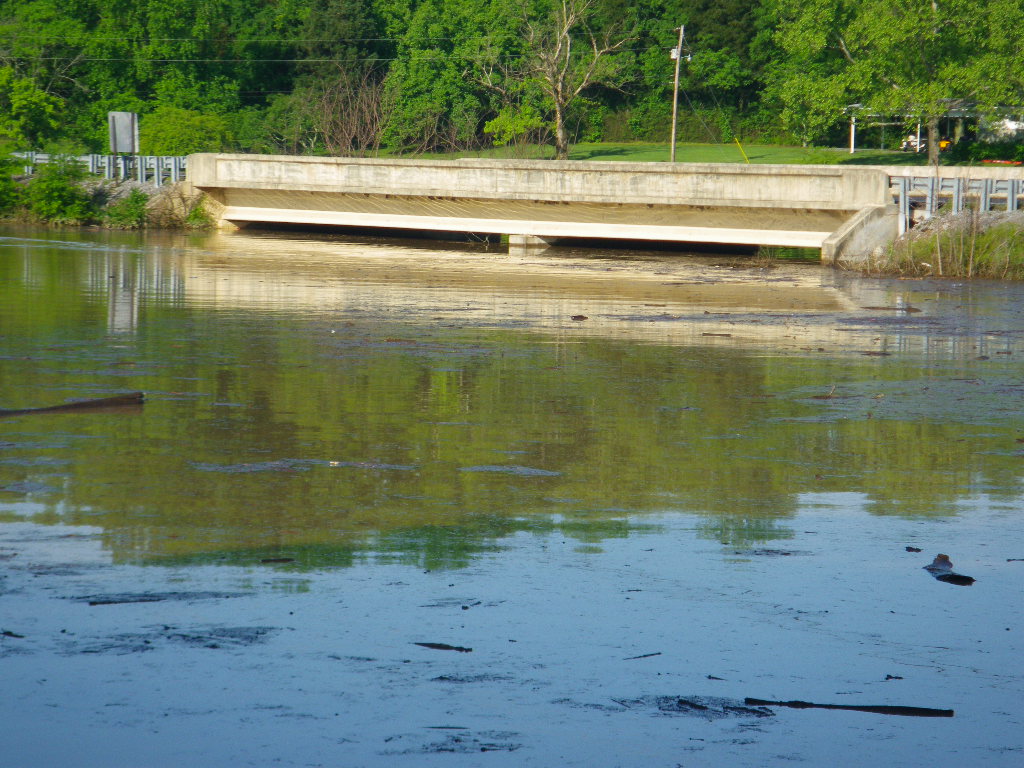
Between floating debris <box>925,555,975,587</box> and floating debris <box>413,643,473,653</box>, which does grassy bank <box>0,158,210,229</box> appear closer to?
floating debris <box>925,555,975,587</box>

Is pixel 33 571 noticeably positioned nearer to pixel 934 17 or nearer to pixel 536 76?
pixel 934 17

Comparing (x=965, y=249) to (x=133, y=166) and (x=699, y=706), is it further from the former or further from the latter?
(x=133, y=166)

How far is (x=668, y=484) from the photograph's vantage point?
809 cm

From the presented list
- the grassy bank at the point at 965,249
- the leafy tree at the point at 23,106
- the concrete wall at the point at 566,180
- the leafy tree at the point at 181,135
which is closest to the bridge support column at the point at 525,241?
the concrete wall at the point at 566,180

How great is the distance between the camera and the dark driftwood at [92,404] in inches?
386

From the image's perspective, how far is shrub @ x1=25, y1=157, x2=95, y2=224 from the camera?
124 ft

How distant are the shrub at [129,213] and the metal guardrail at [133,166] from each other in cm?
131

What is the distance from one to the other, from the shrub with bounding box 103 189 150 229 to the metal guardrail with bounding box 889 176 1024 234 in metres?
20.2

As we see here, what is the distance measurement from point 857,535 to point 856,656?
194 cm

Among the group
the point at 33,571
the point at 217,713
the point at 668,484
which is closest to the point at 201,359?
the point at 668,484

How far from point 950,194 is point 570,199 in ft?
28.9

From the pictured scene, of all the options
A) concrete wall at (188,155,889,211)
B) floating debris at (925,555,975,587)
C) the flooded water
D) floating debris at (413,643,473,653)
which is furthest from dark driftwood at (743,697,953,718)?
concrete wall at (188,155,889,211)

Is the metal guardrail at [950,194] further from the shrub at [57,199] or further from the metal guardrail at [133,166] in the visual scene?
the shrub at [57,199]

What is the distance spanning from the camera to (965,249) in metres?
24.5
